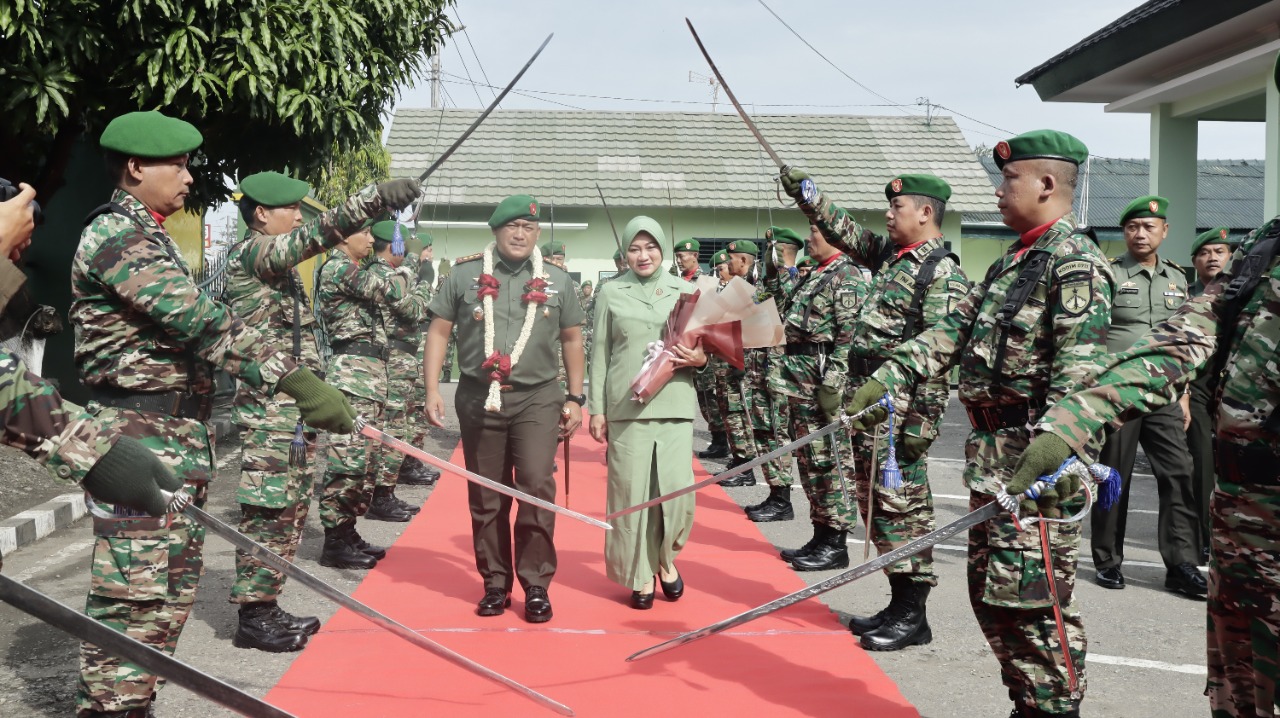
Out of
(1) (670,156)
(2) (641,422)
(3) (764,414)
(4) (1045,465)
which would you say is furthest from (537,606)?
(1) (670,156)

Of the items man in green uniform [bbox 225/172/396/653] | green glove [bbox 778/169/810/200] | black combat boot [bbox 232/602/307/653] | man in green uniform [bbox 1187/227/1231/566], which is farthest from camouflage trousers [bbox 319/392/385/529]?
man in green uniform [bbox 1187/227/1231/566]

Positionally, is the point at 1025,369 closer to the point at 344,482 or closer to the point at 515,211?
the point at 515,211

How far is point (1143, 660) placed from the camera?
479 cm

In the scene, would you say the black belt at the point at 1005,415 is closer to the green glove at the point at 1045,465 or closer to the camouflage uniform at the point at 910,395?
the green glove at the point at 1045,465

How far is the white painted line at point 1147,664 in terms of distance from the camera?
15.3 ft

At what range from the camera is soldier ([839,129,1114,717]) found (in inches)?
134

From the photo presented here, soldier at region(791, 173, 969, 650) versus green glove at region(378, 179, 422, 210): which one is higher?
green glove at region(378, 179, 422, 210)

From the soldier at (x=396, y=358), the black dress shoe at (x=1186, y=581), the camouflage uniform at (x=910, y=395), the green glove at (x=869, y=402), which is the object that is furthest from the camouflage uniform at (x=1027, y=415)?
the soldier at (x=396, y=358)

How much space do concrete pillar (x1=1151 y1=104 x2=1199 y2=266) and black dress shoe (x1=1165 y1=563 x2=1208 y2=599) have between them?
7.60 metres

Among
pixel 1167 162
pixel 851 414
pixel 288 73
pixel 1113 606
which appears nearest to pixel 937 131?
pixel 1167 162

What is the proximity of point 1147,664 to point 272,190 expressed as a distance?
4719 millimetres

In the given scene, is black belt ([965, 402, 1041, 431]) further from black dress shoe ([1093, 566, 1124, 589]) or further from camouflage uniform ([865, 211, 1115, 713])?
black dress shoe ([1093, 566, 1124, 589])

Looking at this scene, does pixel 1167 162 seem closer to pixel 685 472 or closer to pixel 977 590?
pixel 685 472

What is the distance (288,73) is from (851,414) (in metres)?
7.07
